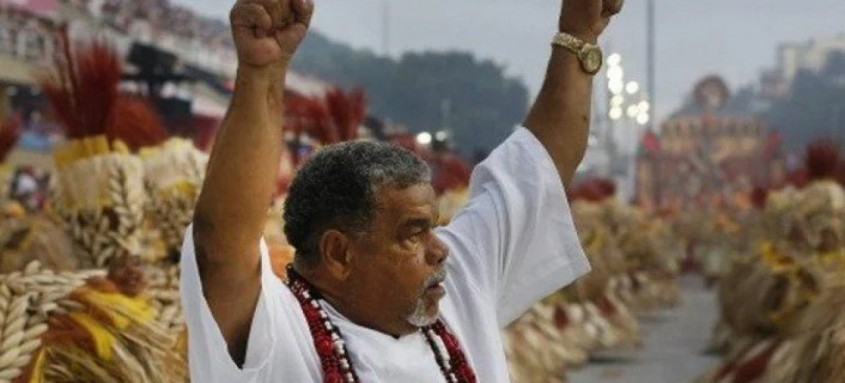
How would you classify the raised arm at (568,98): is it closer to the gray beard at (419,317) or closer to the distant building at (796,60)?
the gray beard at (419,317)

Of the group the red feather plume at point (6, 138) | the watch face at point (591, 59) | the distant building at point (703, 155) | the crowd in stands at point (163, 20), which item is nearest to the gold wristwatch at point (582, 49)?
the watch face at point (591, 59)

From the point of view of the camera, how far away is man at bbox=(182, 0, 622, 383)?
2.29 m

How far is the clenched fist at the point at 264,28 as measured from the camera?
7.41ft

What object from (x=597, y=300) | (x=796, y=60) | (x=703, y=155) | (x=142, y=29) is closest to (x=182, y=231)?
(x=597, y=300)

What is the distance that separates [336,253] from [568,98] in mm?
637

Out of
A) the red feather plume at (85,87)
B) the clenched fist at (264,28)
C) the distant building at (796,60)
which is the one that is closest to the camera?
the clenched fist at (264,28)

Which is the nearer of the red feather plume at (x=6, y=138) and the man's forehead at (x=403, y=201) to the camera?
the man's forehead at (x=403, y=201)

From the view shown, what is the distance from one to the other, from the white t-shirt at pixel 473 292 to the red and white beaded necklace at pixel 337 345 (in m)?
0.01

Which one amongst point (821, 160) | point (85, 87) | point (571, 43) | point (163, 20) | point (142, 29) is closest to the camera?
point (571, 43)

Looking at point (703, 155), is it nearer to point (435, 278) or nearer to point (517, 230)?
point (517, 230)

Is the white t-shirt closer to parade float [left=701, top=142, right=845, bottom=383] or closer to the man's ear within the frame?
the man's ear

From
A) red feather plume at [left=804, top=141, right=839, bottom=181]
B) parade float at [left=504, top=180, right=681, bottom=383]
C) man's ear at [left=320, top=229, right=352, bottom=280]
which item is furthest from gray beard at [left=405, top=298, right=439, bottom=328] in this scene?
red feather plume at [left=804, top=141, right=839, bottom=181]

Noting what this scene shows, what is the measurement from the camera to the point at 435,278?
8.47ft

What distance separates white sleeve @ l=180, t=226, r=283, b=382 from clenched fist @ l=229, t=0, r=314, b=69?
0.78 feet
